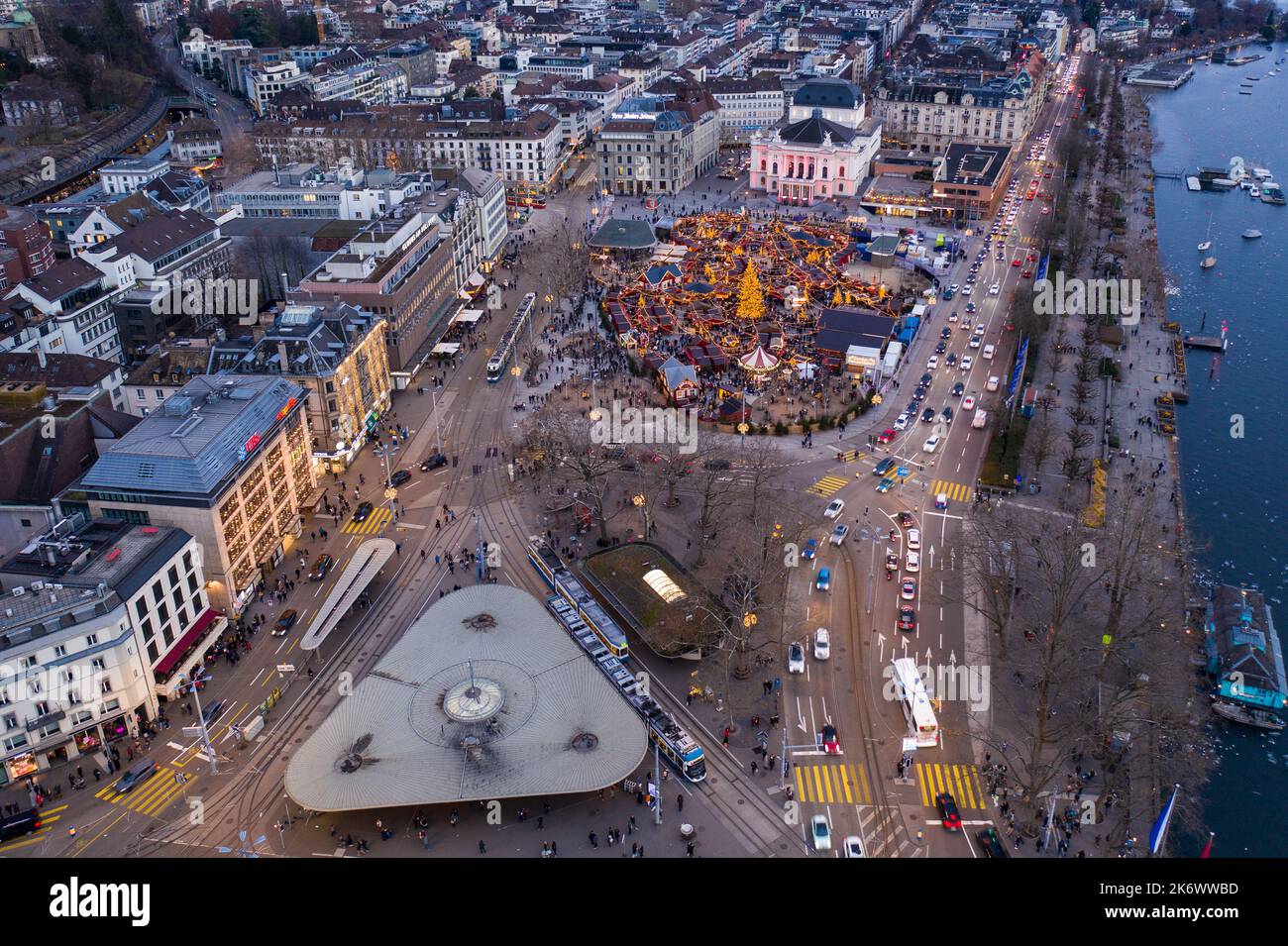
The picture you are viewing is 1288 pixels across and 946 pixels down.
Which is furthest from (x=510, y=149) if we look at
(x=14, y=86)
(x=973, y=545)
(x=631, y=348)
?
(x=973, y=545)

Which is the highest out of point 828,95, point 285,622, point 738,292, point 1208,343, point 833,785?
point 828,95

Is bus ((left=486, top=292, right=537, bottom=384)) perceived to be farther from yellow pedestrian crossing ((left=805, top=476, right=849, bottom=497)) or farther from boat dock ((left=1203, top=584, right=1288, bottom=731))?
boat dock ((left=1203, top=584, right=1288, bottom=731))

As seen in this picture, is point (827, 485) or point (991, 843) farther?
point (827, 485)

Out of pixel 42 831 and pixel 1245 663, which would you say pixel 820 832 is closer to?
pixel 1245 663

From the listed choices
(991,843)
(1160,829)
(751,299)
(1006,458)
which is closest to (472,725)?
(991,843)

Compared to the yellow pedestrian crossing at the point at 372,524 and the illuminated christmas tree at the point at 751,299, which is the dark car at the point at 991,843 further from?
the illuminated christmas tree at the point at 751,299

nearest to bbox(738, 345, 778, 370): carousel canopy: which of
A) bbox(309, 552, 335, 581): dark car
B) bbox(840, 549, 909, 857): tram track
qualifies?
bbox(840, 549, 909, 857): tram track
